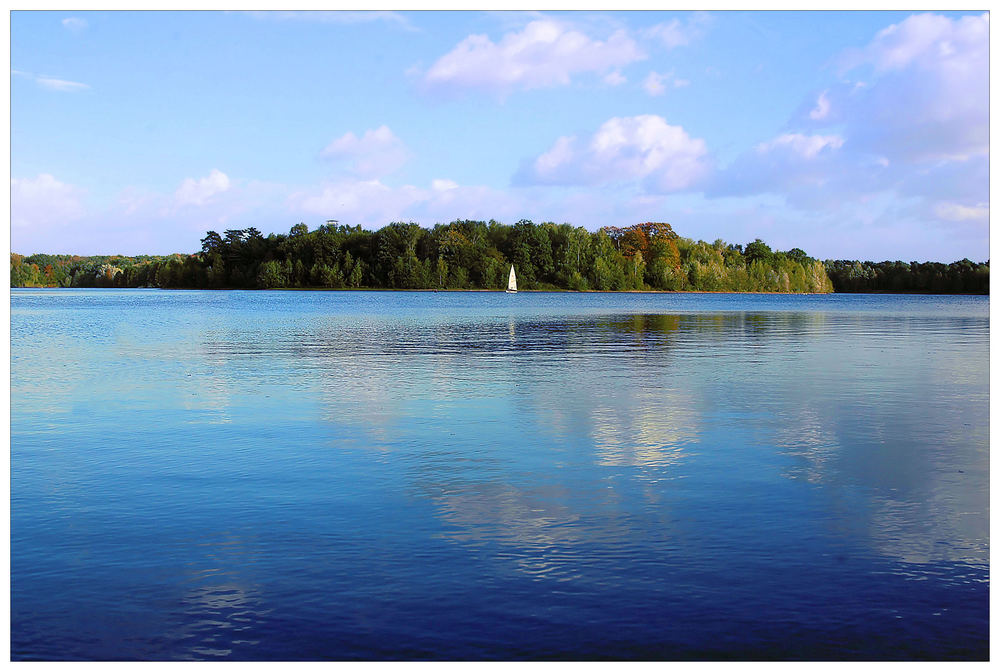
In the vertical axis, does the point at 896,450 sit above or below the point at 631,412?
below

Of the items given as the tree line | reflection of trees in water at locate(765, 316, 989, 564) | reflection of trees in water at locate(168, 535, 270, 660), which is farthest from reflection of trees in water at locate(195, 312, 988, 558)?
the tree line

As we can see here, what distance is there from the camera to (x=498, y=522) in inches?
328

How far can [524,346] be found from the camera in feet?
101

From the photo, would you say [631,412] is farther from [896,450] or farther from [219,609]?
[219,609]

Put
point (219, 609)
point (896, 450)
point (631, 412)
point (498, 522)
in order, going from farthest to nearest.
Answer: point (631, 412), point (896, 450), point (498, 522), point (219, 609)

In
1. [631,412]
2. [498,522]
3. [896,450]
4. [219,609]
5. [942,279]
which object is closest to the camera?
[219,609]

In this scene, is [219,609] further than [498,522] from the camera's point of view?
No

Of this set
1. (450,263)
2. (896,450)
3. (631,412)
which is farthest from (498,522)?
(450,263)

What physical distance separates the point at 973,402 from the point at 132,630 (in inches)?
581

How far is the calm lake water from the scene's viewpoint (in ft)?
19.6

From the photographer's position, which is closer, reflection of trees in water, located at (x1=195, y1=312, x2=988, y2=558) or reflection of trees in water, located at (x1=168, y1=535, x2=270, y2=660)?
reflection of trees in water, located at (x1=168, y1=535, x2=270, y2=660)

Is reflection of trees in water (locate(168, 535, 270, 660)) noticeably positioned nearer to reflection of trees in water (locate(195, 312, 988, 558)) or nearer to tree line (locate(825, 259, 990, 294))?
reflection of trees in water (locate(195, 312, 988, 558))

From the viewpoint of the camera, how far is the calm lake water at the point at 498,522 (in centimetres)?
598
